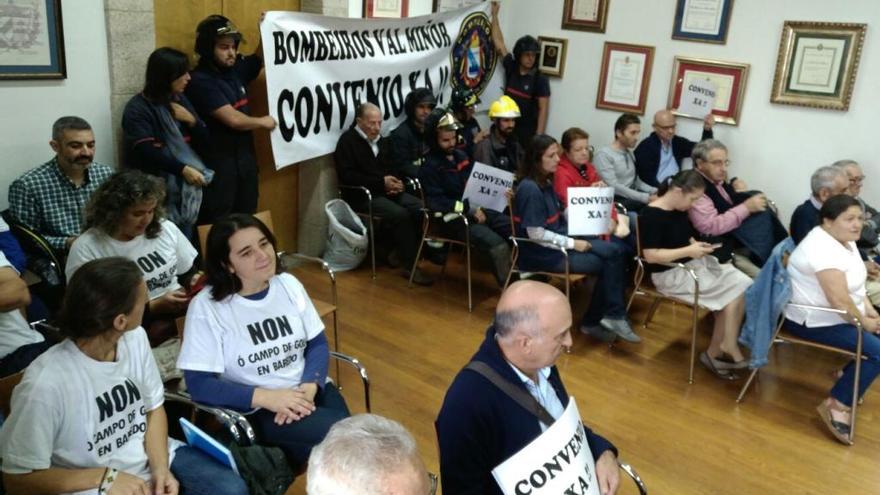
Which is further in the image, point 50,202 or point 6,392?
point 50,202

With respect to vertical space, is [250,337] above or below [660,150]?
below

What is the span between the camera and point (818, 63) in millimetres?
5148

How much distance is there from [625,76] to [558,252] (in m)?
2.61

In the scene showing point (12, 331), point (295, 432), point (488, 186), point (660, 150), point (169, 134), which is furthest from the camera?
point (660, 150)

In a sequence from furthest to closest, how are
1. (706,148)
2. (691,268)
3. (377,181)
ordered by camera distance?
1. (377,181)
2. (706,148)
3. (691,268)

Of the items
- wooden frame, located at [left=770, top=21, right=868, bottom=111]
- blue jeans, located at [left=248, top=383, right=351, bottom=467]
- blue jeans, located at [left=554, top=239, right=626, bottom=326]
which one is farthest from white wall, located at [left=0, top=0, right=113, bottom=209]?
wooden frame, located at [left=770, top=21, right=868, bottom=111]

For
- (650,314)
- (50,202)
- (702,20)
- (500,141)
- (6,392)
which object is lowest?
(650,314)

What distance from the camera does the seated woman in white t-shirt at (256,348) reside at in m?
2.23

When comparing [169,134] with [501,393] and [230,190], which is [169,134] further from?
[501,393]

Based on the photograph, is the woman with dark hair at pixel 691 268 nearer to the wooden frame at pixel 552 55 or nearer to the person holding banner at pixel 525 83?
the person holding banner at pixel 525 83

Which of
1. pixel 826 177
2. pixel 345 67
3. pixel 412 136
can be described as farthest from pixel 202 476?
pixel 826 177

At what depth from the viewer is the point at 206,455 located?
81.0 inches

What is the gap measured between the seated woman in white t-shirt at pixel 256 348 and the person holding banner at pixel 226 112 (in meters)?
1.82

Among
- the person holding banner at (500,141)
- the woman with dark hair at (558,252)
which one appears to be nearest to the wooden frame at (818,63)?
the person holding banner at (500,141)
